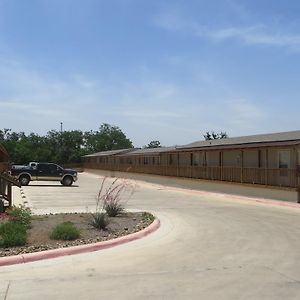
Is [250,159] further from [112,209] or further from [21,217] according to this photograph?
[21,217]

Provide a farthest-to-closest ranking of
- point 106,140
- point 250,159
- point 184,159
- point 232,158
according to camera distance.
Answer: point 106,140 → point 184,159 → point 232,158 → point 250,159

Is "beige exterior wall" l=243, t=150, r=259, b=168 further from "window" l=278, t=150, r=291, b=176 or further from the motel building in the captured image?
"window" l=278, t=150, r=291, b=176

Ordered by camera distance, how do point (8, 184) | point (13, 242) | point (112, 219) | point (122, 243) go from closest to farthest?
point (13, 242)
point (122, 243)
point (112, 219)
point (8, 184)

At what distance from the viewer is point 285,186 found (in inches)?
984

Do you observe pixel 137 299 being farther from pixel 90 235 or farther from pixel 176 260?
pixel 90 235

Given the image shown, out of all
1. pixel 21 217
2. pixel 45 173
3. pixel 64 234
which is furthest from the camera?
pixel 45 173

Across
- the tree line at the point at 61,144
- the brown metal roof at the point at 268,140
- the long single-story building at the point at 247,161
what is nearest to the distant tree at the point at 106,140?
the tree line at the point at 61,144

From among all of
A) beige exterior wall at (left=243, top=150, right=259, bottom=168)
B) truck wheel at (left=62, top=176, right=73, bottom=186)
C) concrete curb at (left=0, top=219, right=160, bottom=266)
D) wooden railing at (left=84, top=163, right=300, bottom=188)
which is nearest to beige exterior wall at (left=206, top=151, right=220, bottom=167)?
wooden railing at (left=84, top=163, right=300, bottom=188)

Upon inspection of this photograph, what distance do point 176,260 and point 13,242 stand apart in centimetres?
342

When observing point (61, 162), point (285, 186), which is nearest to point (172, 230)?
point (285, 186)

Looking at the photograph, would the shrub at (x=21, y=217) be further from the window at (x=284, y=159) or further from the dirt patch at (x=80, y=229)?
the window at (x=284, y=159)

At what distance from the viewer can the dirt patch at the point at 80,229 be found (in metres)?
10.3

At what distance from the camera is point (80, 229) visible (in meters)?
12.8

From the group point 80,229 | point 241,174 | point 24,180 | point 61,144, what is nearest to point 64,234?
point 80,229
